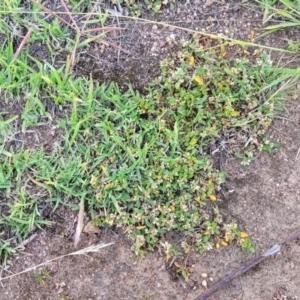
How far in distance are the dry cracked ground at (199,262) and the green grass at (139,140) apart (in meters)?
0.06

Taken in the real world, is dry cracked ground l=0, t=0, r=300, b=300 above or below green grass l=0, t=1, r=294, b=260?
below

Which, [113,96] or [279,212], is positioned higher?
[113,96]

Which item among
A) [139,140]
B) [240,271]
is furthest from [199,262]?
[139,140]

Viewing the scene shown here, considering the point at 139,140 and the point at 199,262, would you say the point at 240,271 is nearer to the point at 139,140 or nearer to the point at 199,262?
the point at 199,262

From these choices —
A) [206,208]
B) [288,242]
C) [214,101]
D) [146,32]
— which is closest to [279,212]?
[288,242]

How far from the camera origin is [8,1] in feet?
8.03

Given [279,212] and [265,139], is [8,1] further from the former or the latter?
[279,212]

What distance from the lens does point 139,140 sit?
7.80 feet

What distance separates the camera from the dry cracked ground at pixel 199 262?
238cm

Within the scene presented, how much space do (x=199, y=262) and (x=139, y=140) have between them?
2.08 ft

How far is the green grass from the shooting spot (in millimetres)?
2359

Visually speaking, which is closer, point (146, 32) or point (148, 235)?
point (148, 235)

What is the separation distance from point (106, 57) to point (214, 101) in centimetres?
57

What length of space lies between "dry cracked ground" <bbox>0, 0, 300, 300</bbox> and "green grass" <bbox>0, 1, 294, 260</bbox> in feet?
0.21
